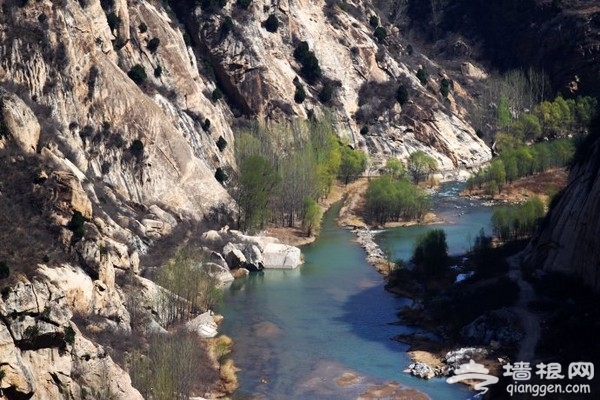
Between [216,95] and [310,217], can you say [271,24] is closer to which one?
[216,95]

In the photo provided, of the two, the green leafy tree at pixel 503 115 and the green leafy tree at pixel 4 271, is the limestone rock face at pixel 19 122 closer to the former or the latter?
the green leafy tree at pixel 4 271

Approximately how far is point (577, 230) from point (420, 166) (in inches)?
2162

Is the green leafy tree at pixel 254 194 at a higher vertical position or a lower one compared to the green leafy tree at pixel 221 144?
lower

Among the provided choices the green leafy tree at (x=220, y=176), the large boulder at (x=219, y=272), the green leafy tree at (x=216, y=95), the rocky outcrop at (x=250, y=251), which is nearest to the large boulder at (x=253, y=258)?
the rocky outcrop at (x=250, y=251)

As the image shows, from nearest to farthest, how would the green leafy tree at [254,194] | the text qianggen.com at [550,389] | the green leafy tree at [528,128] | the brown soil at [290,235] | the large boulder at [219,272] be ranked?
1. the text qianggen.com at [550,389]
2. the large boulder at [219,272]
3. the green leafy tree at [254,194]
4. the brown soil at [290,235]
5. the green leafy tree at [528,128]

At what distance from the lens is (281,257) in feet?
251

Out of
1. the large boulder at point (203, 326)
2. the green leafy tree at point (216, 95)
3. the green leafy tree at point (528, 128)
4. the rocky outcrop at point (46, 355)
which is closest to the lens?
the rocky outcrop at point (46, 355)

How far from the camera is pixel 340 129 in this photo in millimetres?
118062

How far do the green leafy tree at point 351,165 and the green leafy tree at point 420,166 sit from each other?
605 centimetres

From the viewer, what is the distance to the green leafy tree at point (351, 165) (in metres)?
109

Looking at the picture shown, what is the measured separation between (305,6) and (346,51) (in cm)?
729

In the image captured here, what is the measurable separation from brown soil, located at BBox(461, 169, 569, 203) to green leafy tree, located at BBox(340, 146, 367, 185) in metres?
11.1

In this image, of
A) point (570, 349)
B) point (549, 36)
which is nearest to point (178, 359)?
point (570, 349)

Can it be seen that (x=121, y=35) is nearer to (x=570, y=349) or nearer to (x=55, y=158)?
(x=55, y=158)
